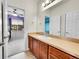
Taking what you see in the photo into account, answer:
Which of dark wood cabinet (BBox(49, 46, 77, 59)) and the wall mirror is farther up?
the wall mirror

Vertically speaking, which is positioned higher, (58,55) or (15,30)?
(15,30)

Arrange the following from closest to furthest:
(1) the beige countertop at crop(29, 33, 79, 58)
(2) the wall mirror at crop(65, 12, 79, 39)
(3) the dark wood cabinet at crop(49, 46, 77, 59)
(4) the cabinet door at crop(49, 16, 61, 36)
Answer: (1) the beige countertop at crop(29, 33, 79, 58) → (3) the dark wood cabinet at crop(49, 46, 77, 59) → (2) the wall mirror at crop(65, 12, 79, 39) → (4) the cabinet door at crop(49, 16, 61, 36)

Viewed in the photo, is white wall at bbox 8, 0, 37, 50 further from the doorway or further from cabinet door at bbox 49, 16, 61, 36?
cabinet door at bbox 49, 16, 61, 36

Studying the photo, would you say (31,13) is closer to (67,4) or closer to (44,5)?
(44,5)

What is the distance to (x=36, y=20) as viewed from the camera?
4.60 meters

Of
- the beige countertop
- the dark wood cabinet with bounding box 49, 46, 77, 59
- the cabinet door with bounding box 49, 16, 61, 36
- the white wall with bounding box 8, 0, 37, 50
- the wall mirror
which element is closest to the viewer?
the beige countertop

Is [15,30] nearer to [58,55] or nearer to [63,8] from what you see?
[63,8]

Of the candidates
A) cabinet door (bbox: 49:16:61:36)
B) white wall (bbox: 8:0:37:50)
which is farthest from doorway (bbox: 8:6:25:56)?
cabinet door (bbox: 49:16:61:36)

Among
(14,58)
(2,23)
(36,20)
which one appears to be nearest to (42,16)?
(36,20)

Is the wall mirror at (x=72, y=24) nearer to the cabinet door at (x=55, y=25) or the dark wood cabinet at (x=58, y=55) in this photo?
the cabinet door at (x=55, y=25)

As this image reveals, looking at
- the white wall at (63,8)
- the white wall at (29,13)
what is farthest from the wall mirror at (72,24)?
the white wall at (29,13)

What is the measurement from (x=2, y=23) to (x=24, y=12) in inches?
109

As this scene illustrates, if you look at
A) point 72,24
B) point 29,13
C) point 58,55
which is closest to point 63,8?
point 72,24

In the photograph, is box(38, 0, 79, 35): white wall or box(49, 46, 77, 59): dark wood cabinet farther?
box(38, 0, 79, 35): white wall
